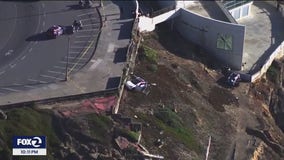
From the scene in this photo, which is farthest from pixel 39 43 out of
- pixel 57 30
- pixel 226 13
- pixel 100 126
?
pixel 226 13

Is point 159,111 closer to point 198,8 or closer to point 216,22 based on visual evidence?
point 216,22

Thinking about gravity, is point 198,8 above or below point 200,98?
above

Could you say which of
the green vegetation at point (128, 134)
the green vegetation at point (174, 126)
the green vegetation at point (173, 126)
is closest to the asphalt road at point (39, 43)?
the green vegetation at point (128, 134)

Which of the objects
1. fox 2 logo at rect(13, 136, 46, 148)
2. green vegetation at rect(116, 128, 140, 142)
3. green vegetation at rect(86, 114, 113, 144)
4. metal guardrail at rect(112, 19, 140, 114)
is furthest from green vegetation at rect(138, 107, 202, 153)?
fox 2 logo at rect(13, 136, 46, 148)

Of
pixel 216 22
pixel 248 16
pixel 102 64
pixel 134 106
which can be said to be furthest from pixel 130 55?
pixel 248 16

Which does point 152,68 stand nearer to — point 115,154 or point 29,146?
point 115,154

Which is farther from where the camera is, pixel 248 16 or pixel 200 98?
pixel 248 16

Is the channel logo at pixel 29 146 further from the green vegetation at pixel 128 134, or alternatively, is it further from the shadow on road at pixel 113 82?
the shadow on road at pixel 113 82
